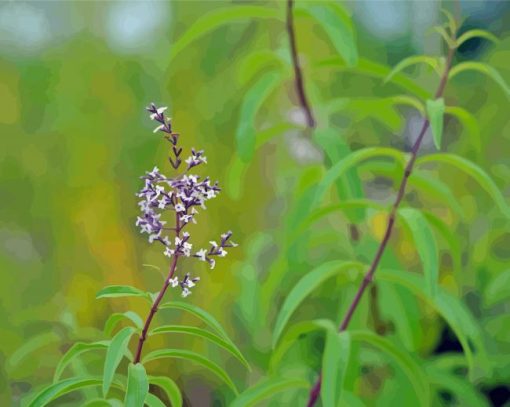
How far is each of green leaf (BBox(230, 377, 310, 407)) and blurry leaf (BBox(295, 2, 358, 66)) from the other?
301 millimetres

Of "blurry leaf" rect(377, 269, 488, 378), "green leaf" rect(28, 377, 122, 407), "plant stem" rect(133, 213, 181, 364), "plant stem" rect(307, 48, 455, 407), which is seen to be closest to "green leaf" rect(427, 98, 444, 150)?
"plant stem" rect(307, 48, 455, 407)

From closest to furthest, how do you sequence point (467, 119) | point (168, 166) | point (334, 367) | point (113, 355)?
point (113, 355), point (334, 367), point (467, 119), point (168, 166)

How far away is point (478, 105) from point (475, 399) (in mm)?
721

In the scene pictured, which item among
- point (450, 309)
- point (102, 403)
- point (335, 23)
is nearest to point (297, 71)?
point (335, 23)

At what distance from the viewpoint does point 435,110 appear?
73 centimetres

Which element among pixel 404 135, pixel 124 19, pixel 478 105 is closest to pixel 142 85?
pixel 124 19

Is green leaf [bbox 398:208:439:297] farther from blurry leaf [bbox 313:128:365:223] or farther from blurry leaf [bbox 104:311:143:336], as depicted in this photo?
blurry leaf [bbox 104:311:143:336]

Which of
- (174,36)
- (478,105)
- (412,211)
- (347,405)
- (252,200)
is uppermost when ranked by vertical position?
(174,36)

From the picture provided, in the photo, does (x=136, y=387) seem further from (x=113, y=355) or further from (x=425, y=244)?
(x=425, y=244)

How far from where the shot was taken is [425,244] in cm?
71

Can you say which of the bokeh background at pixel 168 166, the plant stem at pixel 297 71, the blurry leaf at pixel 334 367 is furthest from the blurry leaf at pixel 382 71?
the blurry leaf at pixel 334 367

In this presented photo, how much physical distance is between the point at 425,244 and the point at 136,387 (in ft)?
Answer: 0.90

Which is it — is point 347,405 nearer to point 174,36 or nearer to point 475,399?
point 475,399

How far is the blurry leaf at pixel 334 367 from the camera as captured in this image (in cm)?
68
